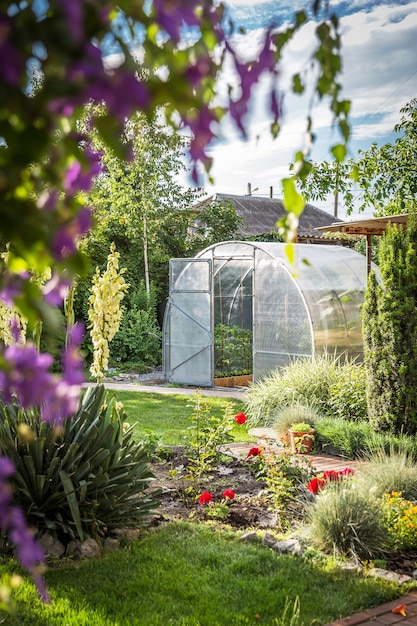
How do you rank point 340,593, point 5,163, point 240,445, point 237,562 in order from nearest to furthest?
point 5,163
point 340,593
point 237,562
point 240,445

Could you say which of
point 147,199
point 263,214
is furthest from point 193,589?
point 263,214

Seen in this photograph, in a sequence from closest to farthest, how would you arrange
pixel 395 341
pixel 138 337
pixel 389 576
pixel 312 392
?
pixel 389 576 < pixel 395 341 < pixel 312 392 < pixel 138 337

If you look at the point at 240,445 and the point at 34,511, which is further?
the point at 240,445

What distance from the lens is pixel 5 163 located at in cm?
67

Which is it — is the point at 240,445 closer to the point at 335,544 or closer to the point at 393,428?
the point at 393,428

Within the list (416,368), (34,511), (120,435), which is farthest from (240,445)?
(34,511)

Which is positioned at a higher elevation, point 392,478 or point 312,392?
point 312,392

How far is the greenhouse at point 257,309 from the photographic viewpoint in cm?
1123

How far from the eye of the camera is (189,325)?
46.4 feet

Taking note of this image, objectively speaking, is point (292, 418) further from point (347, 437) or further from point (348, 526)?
point (348, 526)

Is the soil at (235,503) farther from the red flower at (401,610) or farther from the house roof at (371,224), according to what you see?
the house roof at (371,224)

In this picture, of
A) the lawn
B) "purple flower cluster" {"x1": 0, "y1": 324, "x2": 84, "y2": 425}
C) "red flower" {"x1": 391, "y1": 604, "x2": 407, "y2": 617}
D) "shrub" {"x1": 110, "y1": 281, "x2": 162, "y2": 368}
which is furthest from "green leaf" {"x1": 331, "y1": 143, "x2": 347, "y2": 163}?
"shrub" {"x1": 110, "y1": 281, "x2": 162, "y2": 368}

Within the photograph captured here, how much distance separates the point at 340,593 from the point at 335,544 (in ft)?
2.04

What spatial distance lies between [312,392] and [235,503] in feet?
12.3
